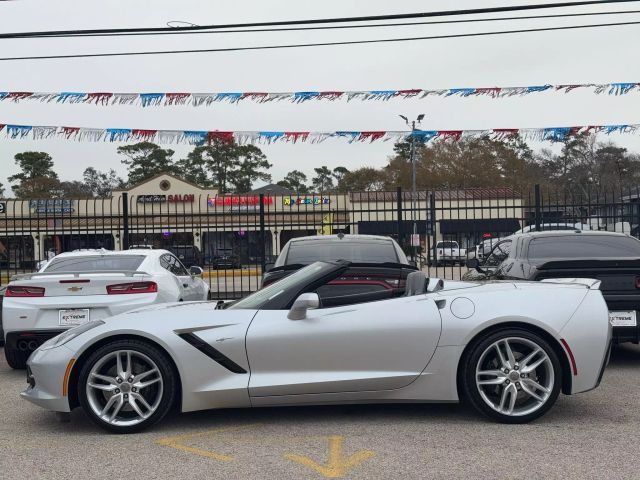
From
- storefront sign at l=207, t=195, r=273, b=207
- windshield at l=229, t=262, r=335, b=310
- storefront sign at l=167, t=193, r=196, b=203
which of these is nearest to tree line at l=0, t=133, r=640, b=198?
storefront sign at l=167, t=193, r=196, b=203

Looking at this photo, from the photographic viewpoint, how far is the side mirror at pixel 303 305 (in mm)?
4809

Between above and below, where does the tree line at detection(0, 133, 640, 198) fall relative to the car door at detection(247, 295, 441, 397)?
above

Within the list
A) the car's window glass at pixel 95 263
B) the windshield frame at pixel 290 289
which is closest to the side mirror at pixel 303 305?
the windshield frame at pixel 290 289

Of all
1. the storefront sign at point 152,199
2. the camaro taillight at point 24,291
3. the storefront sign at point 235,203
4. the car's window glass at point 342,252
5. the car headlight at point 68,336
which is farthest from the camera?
the storefront sign at point 152,199

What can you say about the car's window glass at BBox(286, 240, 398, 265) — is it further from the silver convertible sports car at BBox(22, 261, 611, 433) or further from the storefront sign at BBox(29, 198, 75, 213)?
the storefront sign at BBox(29, 198, 75, 213)

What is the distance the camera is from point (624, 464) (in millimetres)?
4039

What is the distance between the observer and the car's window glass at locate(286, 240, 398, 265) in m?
8.34

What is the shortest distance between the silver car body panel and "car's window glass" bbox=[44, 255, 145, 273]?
3449 millimetres

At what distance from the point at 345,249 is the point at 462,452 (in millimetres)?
4402

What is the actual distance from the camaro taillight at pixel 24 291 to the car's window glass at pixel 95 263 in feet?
3.40

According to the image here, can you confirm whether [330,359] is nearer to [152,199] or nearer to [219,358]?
[219,358]

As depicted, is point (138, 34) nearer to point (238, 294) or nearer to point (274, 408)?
point (238, 294)

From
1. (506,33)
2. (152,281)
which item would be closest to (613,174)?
(506,33)

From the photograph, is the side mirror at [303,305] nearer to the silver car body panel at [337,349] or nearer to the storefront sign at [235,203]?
the silver car body panel at [337,349]
